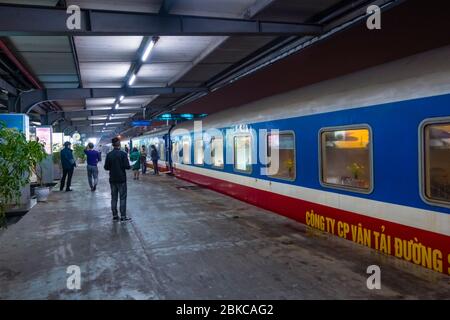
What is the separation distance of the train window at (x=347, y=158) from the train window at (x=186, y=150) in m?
9.52

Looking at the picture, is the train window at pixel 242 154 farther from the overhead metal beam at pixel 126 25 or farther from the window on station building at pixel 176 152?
the window on station building at pixel 176 152

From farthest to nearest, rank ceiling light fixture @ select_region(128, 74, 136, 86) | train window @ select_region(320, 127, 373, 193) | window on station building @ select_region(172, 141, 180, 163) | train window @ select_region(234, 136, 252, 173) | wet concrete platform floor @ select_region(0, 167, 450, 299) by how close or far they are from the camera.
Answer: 1. window on station building @ select_region(172, 141, 180, 163)
2. ceiling light fixture @ select_region(128, 74, 136, 86)
3. train window @ select_region(234, 136, 252, 173)
4. train window @ select_region(320, 127, 373, 193)
5. wet concrete platform floor @ select_region(0, 167, 450, 299)

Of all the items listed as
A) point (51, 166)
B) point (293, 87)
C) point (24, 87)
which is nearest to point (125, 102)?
point (51, 166)

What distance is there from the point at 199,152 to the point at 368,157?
30.0ft

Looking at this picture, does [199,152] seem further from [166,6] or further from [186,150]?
[166,6]

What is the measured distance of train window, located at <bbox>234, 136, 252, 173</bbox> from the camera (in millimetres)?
9555

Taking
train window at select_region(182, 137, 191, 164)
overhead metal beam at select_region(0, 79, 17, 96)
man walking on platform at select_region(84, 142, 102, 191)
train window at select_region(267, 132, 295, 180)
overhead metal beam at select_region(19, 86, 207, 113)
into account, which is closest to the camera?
train window at select_region(267, 132, 295, 180)

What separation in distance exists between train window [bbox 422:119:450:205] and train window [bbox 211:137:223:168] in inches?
297

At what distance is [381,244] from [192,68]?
23.0 feet

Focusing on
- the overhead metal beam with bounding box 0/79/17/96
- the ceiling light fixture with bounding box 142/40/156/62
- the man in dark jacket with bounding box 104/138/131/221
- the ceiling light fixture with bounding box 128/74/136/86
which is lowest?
the man in dark jacket with bounding box 104/138/131/221

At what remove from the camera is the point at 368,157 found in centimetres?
544

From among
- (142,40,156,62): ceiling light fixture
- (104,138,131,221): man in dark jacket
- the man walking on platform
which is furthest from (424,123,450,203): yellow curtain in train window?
the man walking on platform

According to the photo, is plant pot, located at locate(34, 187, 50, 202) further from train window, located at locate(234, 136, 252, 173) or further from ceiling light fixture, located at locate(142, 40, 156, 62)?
train window, located at locate(234, 136, 252, 173)

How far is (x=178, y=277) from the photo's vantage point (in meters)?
4.69
